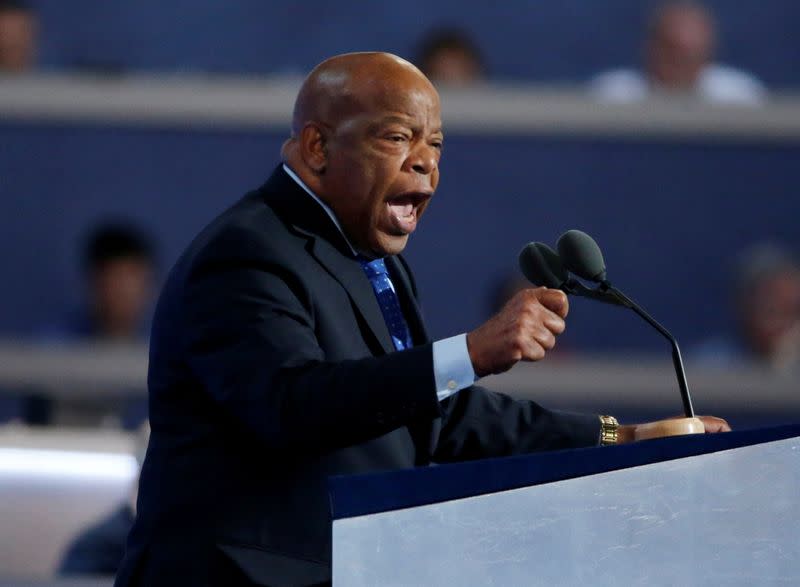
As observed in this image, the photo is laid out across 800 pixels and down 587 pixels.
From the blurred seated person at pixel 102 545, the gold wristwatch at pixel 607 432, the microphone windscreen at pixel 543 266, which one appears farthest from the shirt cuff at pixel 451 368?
the blurred seated person at pixel 102 545

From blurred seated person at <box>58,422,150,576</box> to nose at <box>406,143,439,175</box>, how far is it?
5.17ft

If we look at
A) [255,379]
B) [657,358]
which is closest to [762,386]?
[657,358]

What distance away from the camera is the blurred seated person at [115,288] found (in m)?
4.63

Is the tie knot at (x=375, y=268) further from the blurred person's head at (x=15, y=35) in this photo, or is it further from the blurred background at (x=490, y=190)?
the blurred person's head at (x=15, y=35)

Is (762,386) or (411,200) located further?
(762,386)

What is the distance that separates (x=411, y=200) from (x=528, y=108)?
124 inches

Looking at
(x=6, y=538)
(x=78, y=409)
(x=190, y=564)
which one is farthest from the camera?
(x=78, y=409)

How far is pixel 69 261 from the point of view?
5094mm

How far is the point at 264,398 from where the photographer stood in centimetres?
167

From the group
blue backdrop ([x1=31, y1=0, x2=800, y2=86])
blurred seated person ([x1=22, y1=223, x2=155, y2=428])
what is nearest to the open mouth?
blurred seated person ([x1=22, y1=223, x2=155, y2=428])

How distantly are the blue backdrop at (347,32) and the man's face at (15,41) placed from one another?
0.38m

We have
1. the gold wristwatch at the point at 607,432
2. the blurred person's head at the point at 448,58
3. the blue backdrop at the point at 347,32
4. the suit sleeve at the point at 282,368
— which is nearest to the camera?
the suit sleeve at the point at 282,368

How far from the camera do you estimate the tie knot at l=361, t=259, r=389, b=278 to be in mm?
1992

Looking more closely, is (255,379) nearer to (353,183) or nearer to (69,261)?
(353,183)
